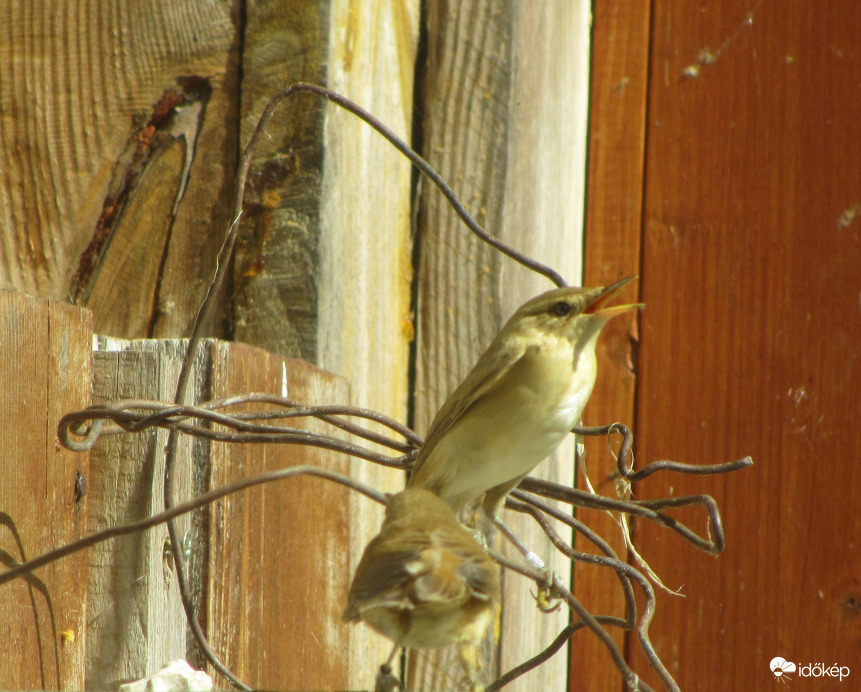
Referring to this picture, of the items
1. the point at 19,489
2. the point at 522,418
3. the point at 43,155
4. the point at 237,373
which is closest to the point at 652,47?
the point at 522,418

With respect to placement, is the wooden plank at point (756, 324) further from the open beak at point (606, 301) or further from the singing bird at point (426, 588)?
the singing bird at point (426, 588)

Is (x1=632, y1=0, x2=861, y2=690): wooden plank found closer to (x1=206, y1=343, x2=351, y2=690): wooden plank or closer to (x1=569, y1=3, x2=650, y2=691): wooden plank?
(x1=569, y1=3, x2=650, y2=691): wooden plank

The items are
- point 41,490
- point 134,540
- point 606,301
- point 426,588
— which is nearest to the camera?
point 426,588

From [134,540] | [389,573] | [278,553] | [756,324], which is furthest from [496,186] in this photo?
[389,573]

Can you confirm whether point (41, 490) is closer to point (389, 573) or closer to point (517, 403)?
point (389, 573)

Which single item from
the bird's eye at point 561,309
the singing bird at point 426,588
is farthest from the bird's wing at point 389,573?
the bird's eye at point 561,309

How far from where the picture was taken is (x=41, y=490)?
2.03 metres

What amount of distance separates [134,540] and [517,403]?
102cm

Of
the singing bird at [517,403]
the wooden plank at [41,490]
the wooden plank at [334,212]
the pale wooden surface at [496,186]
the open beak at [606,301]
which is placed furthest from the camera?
the pale wooden surface at [496,186]

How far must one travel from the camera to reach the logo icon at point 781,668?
2750mm

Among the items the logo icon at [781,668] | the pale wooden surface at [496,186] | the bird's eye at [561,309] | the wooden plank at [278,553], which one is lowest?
the logo icon at [781,668]

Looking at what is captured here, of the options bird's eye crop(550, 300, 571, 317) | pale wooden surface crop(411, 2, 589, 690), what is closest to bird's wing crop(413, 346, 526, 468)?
bird's eye crop(550, 300, 571, 317)

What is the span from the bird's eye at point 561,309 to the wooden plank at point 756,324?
608mm

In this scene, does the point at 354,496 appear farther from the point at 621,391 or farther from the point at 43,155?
the point at 43,155
